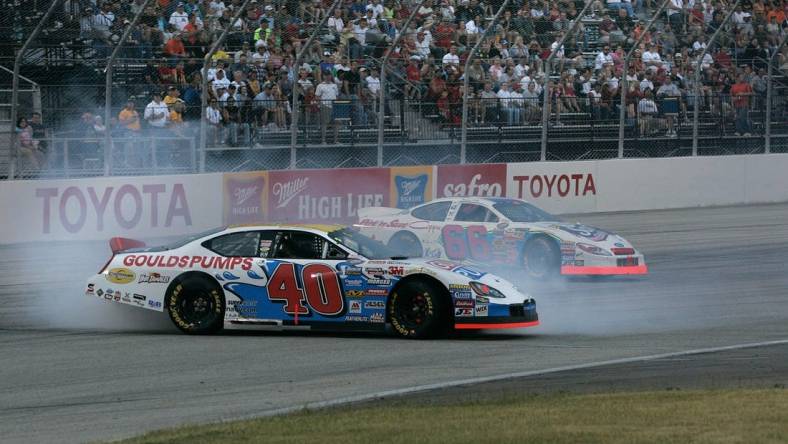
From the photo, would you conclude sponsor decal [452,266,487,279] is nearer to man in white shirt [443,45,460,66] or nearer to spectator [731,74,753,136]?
man in white shirt [443,45,460,66]

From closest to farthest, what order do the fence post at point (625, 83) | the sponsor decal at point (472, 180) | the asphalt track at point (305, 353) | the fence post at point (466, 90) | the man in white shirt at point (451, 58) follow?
the asphalt track at point (305, 353), the fence post at point (466, 90), the man in white shirt at point (451, 58), the sponsor decal at point (472, 180), the fence post at point (625, 83)

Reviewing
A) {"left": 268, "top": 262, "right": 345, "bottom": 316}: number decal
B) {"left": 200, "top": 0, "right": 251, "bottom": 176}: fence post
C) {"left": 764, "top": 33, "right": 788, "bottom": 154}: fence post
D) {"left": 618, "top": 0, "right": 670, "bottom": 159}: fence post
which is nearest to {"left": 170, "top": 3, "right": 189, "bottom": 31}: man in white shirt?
{"left": 200, "top": 0, "right": 251, "bottom": 176}: fence post

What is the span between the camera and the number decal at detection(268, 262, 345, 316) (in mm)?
12664

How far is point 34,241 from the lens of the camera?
69.7 feet

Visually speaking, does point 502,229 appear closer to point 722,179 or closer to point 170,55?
point 170,55

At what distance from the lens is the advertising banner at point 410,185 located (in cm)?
2538

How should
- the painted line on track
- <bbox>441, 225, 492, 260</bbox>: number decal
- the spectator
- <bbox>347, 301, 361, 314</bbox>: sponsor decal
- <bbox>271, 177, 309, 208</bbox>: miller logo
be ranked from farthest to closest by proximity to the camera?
the spectator → <bbox>271, 177, 309, 208</bbox>: miller logo → <bbox>441, 225, 492, 260</bbox>: number decal → <bbox>347, 301, 361, 314</bbox>: sponsor decal → the painted line on track

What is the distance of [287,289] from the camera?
12766 mm

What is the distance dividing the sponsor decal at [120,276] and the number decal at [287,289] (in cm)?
147

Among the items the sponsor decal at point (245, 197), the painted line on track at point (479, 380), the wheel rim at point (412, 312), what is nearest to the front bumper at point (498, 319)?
the wheel rim at point (412, 312)

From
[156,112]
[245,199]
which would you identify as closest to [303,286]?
[156,112]

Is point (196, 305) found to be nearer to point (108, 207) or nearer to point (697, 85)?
point (108, 207)

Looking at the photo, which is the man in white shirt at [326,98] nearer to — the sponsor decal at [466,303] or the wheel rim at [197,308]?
the wheel rim at [197,308]

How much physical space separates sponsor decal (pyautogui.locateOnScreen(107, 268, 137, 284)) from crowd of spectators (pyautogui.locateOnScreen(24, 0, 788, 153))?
8996 mm
